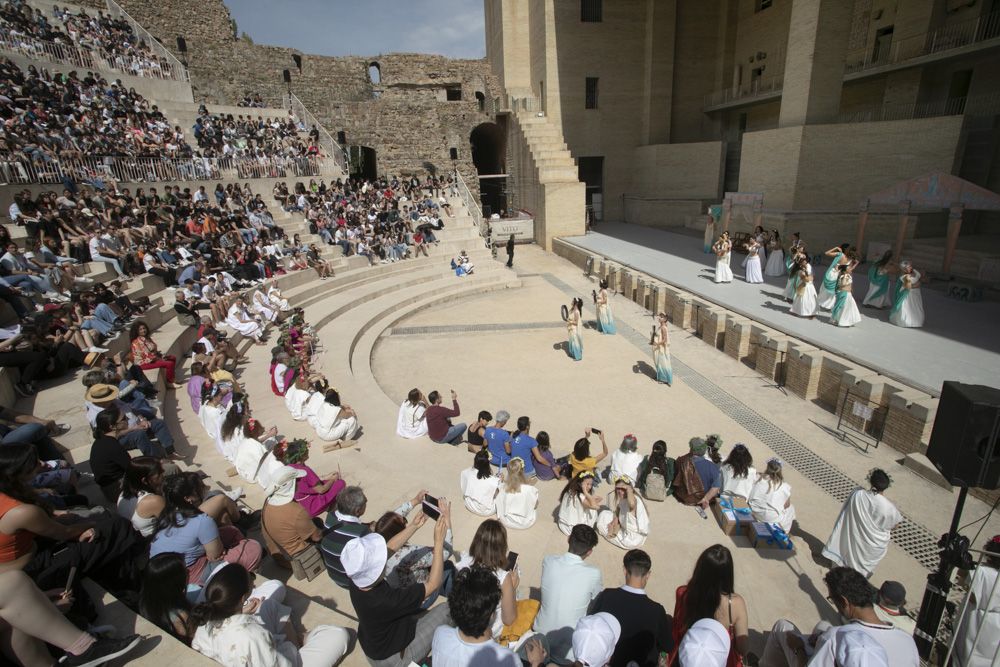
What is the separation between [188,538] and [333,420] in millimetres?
3051

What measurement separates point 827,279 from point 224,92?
1199 inches

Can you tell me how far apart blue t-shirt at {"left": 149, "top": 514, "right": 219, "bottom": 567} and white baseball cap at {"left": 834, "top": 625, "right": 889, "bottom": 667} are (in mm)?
4265

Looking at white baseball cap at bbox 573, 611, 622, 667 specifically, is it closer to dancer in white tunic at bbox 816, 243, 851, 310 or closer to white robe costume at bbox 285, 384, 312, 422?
white robe costume at bbox 285, 384, 312, 422

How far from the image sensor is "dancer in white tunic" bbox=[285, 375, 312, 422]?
7.34 metres

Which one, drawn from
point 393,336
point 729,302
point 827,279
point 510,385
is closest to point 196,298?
point 393,336

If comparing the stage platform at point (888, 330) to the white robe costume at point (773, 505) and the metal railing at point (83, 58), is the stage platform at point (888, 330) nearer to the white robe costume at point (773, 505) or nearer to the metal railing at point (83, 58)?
the white robe costume at point (773, 505)

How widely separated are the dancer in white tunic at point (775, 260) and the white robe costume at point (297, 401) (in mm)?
13827

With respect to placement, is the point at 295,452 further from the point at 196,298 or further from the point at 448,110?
the point at 448,110

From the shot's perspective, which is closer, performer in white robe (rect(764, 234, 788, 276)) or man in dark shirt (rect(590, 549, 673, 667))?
man in dark shirt (rect(590, 549, 673, 667))

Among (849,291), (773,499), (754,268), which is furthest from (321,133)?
(773,499)

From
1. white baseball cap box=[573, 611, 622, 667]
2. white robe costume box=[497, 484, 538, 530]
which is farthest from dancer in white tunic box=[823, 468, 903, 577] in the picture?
white baseball cap box=[573, 611, 622, 667]

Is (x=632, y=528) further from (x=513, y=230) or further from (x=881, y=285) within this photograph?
(x=513, y=230)

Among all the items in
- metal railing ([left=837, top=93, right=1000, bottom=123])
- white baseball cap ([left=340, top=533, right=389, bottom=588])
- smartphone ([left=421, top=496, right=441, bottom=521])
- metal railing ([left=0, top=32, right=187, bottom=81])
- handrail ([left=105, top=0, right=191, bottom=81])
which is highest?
handrail ([left=105, top=0, right=191, bottom=81])

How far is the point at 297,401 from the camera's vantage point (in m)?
7.39
